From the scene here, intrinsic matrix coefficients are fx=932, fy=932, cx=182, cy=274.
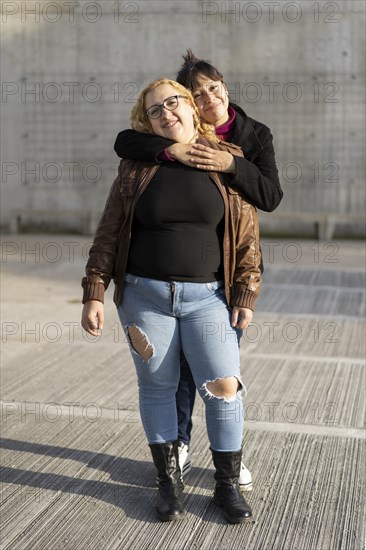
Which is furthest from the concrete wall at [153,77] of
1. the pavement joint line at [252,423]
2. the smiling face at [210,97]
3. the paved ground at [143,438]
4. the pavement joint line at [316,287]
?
the smiling face at [210,97]

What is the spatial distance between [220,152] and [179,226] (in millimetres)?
328

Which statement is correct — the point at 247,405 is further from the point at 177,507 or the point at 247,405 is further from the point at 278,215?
the point at 278,215

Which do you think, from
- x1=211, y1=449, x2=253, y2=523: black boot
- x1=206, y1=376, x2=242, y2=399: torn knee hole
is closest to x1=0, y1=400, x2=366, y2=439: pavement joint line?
x1=211, y1=449, x2=253, y2=523: black boot

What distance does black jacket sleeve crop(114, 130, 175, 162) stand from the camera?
3.57 meters

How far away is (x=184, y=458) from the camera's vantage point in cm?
419

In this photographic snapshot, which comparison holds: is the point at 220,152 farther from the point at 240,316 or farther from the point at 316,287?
the point at 316,287

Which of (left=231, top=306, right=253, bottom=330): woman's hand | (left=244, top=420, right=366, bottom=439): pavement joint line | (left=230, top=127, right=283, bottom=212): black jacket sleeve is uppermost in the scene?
(left=230, top=127, right=283, bottom=212): black jacket sleeve

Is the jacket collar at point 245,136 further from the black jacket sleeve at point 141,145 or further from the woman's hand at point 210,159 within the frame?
the black jacket sleeve at point 141,145

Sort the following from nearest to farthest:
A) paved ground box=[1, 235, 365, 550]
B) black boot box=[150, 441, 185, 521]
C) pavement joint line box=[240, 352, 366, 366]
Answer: paved ground box=[1, 235, 365, 550]
black boot box=[150, 441, 185, 521]
pavement joint line box=[240, 352, 366, 366]

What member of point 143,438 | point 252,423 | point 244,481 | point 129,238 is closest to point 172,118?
point 129,238

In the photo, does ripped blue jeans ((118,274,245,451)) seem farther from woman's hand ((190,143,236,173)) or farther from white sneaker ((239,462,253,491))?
woman's hand ((190,143,236,173))

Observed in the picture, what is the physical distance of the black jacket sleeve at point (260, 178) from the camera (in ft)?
11.9

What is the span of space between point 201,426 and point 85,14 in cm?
949

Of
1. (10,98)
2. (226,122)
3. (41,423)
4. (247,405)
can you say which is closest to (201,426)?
(247,405)
